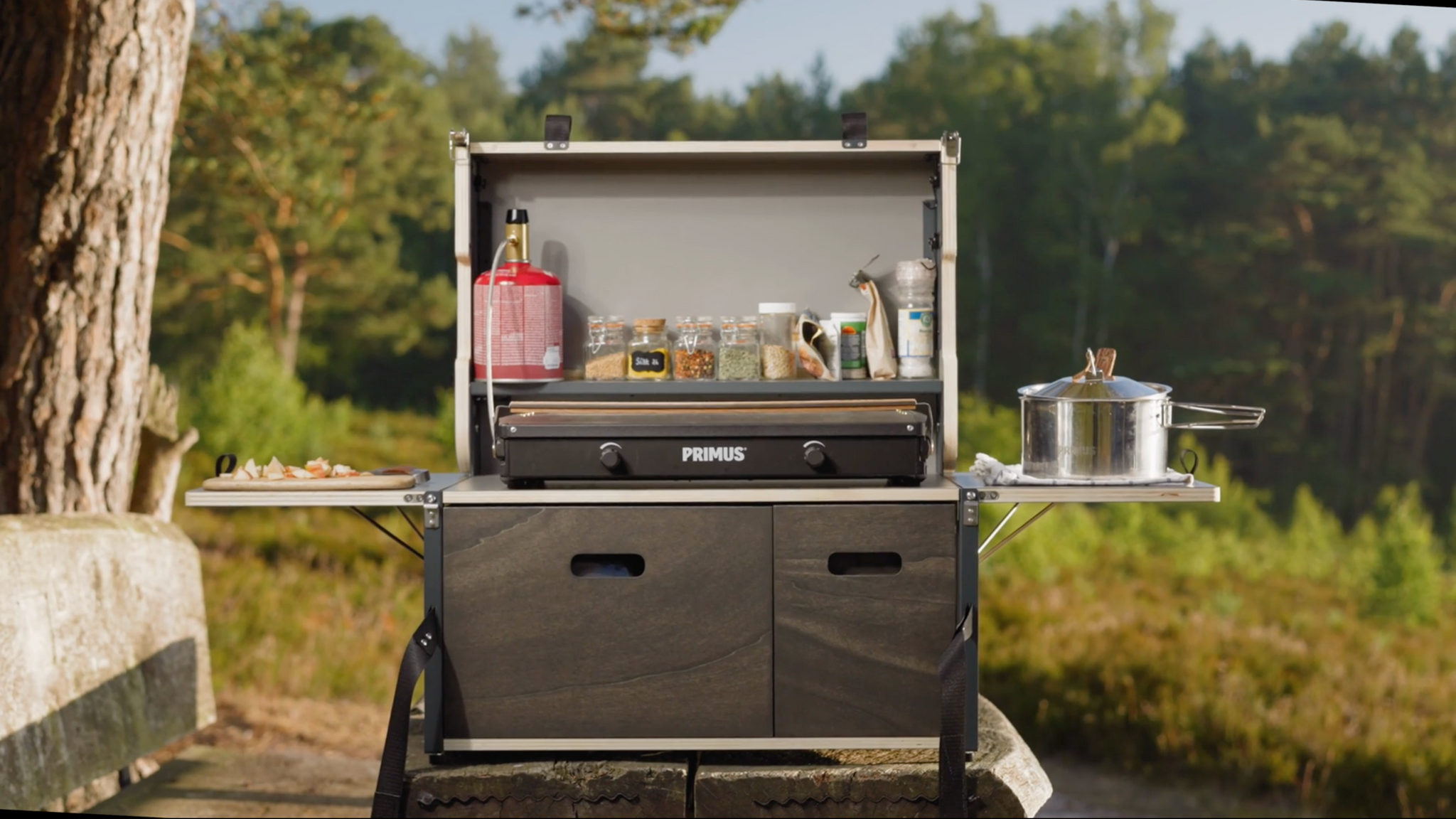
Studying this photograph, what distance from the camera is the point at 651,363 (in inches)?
98.6

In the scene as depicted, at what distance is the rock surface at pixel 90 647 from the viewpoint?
262 cm

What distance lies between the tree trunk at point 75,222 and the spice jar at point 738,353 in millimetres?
1795

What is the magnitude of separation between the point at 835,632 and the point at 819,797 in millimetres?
284

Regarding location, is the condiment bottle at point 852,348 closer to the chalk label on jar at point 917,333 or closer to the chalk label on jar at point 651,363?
the chalk label on jar at point 917,333

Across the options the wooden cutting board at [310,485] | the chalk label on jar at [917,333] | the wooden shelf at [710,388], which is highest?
the chalk label on jar at [917,333]

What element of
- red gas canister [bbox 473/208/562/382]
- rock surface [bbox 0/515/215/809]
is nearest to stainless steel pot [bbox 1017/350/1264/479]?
red gas canister [bbox 473/208/562/382]

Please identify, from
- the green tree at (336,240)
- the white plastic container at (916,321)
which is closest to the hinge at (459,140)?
the white plastic container at (916,321)

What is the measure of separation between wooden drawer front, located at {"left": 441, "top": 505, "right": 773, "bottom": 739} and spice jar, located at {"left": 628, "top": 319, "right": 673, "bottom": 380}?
0.42 metres

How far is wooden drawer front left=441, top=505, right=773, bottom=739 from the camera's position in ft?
7.11

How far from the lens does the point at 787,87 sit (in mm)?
10953

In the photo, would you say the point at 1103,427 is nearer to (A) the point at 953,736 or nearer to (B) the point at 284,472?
(A) the point at 953,736

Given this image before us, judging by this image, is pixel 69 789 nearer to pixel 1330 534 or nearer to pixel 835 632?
pixel 835 632

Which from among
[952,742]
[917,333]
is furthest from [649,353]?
[952,742]

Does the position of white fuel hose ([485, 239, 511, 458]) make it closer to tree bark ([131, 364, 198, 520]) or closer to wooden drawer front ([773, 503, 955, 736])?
wooden drawer front ([773, 503, 955, 736])
